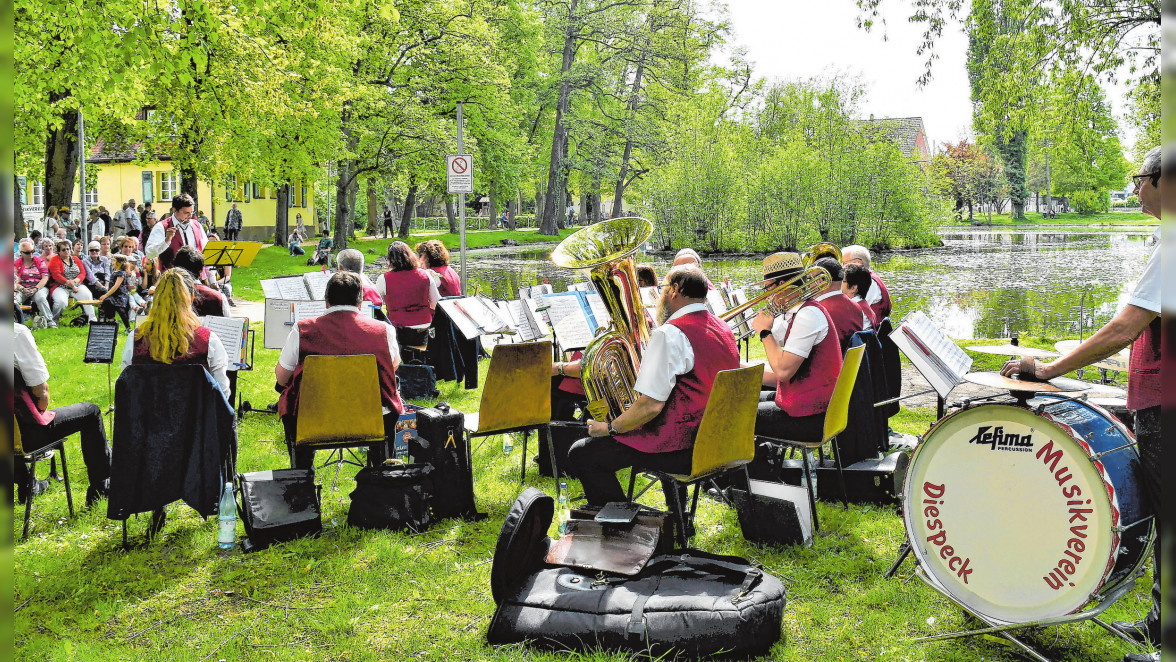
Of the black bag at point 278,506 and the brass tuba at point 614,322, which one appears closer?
the brass tuba at point 614,322

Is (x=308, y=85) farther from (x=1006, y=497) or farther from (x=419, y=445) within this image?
(x=1006, y=497)

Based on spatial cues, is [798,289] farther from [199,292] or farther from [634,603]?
[199,292]

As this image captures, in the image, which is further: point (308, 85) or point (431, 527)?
point (308, 85)

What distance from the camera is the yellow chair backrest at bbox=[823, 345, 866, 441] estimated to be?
16.9 ft

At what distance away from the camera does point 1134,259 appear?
77.7 feet

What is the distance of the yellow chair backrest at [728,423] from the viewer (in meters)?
4.40

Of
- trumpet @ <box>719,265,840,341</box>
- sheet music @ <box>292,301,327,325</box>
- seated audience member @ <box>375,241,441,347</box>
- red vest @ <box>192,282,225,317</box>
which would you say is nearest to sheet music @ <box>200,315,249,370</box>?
red vest @ <box>192,282,225,317</box>

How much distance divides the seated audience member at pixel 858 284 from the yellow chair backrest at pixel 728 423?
7.45 feet

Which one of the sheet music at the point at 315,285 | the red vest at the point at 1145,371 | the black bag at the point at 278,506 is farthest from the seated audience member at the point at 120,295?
the red vest at the point at 1145,371

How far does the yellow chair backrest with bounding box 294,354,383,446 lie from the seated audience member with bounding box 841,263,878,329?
359 cm

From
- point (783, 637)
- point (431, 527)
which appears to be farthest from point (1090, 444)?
point (431, 527)

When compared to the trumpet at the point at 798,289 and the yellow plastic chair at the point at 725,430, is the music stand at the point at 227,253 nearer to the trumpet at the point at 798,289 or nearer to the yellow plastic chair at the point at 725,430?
the trumpet at the point at 798,289

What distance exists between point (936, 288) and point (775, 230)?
1134 centimetres

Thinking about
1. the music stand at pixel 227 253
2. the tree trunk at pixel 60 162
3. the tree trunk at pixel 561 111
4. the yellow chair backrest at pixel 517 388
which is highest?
the tree trunk at pixel 561 111
